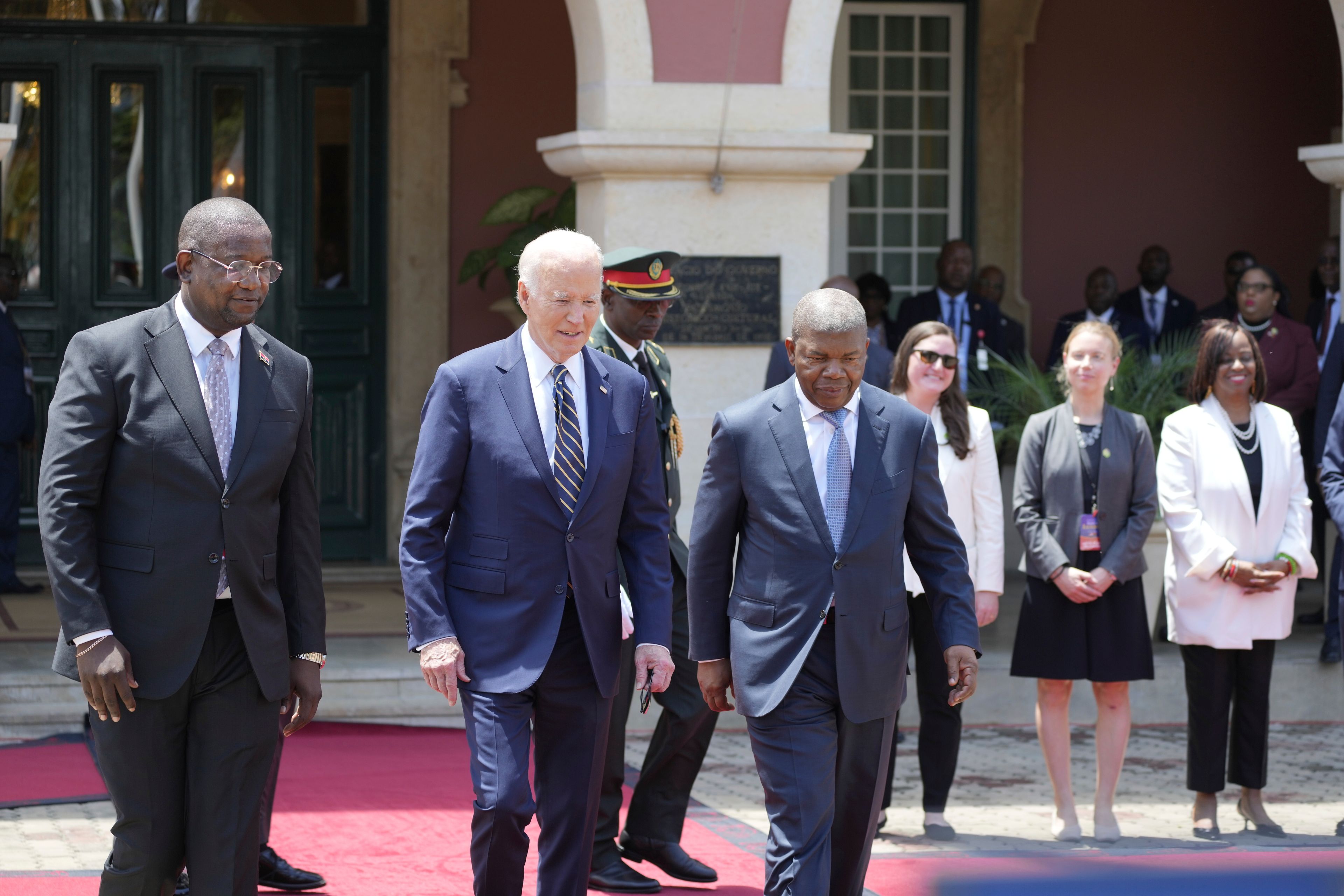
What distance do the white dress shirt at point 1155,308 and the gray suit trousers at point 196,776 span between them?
8.55 m

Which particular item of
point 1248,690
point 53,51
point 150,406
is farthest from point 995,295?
point 150,406

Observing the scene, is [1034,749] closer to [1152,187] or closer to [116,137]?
[1152,187]

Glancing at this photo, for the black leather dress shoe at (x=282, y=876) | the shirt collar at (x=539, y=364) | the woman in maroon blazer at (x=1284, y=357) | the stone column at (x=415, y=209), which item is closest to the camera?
the shirt collar at (x=539, y=364)

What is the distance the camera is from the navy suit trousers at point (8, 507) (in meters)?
10.1

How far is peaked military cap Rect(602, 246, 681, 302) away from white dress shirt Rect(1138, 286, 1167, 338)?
660 centimetres

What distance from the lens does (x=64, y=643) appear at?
404cm

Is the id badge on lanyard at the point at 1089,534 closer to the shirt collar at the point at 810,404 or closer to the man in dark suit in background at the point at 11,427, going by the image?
the shirt collar at the point at 810,404

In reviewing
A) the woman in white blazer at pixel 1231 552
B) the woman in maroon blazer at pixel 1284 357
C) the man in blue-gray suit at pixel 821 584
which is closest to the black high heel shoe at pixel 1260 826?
the woman in white blazer at pixel 1231 552

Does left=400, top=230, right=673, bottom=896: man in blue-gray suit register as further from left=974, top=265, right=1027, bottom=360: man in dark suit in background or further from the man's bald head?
left=974, top=265, right=1027, bottom=360: man in dark suit in background

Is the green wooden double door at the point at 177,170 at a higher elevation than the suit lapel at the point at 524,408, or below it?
higher

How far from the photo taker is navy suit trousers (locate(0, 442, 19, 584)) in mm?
10125

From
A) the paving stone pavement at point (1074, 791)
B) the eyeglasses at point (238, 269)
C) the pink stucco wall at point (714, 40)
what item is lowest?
the paving stone pavement at point (1074, 791)

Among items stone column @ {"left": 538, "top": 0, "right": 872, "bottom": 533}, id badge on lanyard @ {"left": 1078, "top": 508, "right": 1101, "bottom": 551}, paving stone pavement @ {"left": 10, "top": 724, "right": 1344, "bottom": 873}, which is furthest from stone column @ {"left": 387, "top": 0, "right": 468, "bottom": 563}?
id badge on lanyard @ {"left": 1078, "top": 508, "right": 1101, "bottom": 551}

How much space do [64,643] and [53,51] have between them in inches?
313
